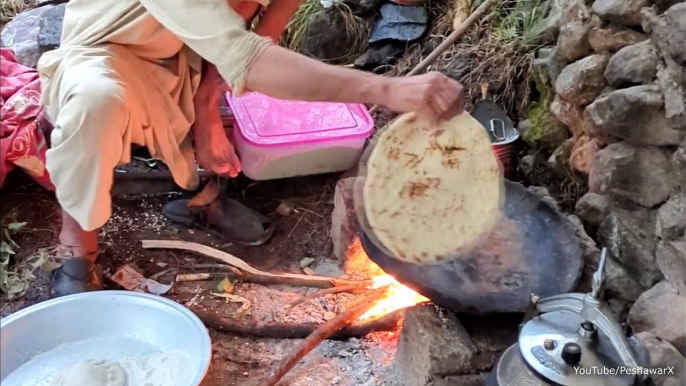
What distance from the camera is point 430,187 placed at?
1.27 m

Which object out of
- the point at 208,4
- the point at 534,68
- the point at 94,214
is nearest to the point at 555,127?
the point at 534,68

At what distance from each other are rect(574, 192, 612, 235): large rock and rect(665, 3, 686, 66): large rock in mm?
406

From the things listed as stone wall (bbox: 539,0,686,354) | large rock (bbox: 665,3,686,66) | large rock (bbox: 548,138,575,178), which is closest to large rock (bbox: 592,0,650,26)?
stone wall (bbox: 539,0,686,354)

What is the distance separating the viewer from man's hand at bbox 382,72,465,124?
1098mm

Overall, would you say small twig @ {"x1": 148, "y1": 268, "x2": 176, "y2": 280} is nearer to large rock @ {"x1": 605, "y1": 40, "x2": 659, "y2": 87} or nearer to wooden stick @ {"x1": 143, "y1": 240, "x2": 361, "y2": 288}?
wooden stick @ {"x1": 143, "y1": 240, "x2": 361, "y2": 288}

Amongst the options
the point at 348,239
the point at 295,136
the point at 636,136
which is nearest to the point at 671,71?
the point at 636,136

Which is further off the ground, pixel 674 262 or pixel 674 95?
pixel 674 95

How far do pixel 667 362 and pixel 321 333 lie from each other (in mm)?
678

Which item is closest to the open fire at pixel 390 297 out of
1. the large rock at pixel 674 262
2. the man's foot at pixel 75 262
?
the large rock at pixel 674 262

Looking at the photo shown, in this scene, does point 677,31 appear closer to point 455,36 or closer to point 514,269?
point 514,269

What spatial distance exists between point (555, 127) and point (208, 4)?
1032 millimetres

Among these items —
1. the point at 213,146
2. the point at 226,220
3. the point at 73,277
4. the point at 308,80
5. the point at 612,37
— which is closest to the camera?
the point at 308,80

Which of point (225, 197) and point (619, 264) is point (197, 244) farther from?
point (619, 264)

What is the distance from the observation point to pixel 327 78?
118 cm
